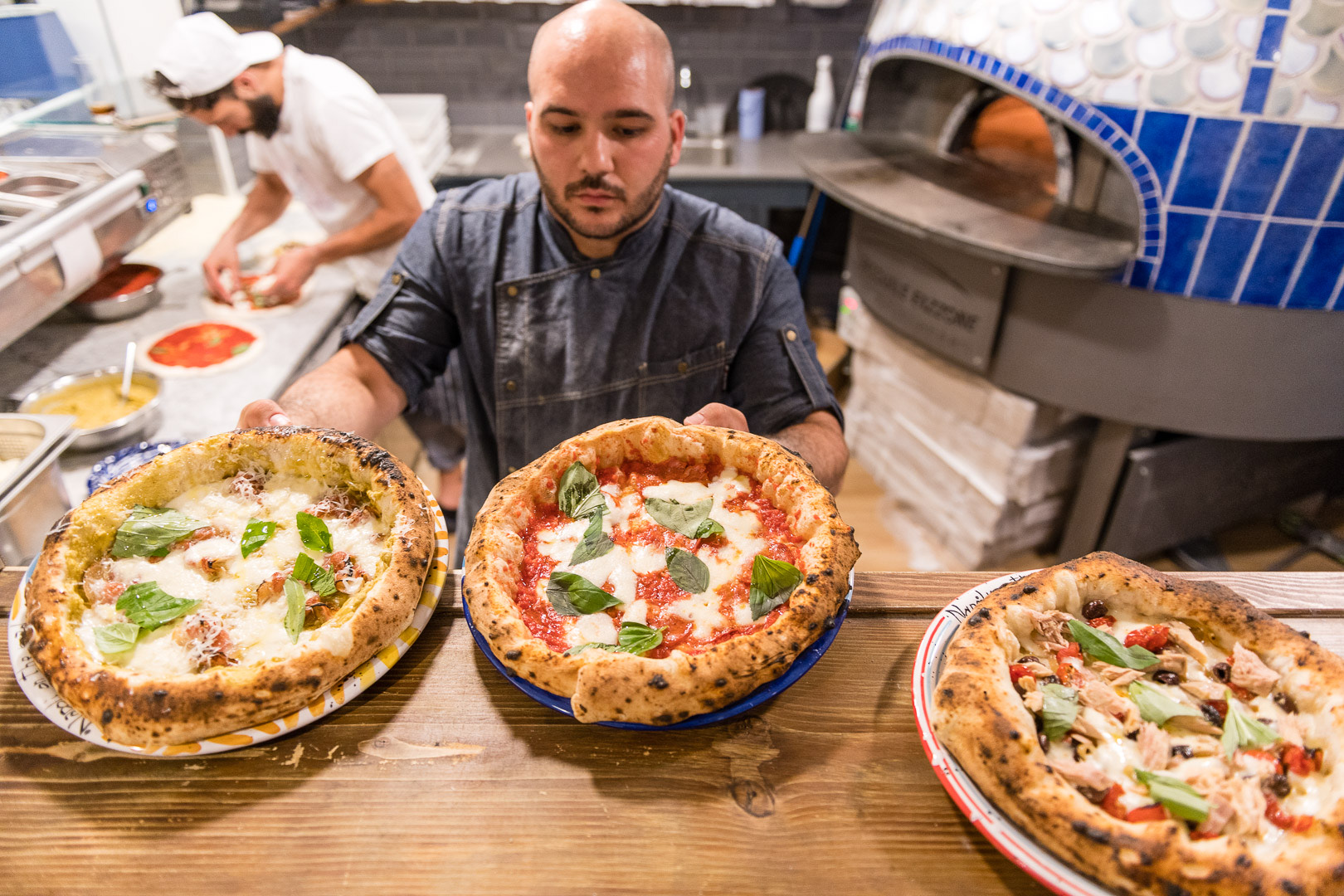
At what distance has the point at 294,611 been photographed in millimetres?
1112

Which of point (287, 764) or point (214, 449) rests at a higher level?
point (214, 449)

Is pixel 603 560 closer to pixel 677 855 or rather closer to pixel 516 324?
pixel 677 855

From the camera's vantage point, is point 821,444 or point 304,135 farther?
point 304,135

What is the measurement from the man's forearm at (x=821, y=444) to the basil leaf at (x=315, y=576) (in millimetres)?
1014

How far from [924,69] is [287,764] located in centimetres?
367

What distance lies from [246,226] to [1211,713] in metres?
3.88

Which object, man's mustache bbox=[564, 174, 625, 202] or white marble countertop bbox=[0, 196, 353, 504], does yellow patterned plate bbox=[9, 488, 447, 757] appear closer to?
man's mustache bbox=[564, 174, 625, 202]

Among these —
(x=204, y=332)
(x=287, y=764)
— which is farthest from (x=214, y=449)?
(x=204, y=332)

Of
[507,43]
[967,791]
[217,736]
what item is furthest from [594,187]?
[507,43]

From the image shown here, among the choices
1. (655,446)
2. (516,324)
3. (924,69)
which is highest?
(924,69)

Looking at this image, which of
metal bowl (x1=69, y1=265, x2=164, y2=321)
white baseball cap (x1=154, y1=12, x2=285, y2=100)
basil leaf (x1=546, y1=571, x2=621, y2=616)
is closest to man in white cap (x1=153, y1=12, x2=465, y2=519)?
white baseball cap (x1=154, y1=12, x2=285, y2=100)

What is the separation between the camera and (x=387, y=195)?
320 centimetres

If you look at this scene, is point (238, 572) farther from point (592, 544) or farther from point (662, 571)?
point (662, 571)

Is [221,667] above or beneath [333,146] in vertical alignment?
beneath
